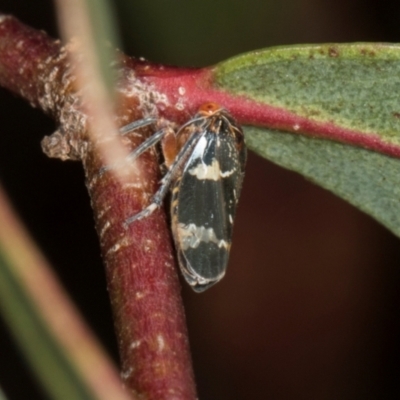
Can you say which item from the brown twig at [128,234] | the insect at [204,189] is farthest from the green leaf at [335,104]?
the brown twig at [128,234]

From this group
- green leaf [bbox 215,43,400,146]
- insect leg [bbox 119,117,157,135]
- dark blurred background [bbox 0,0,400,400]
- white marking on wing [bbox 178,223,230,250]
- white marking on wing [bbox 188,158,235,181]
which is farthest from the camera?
dark blurred background [bbox 0,0,400,400]

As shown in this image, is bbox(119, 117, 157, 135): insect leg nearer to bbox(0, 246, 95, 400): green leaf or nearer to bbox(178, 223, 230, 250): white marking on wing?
bbox(178, 223, 230, 250): white marking on wing

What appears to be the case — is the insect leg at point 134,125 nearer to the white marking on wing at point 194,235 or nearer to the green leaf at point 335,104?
the green leaf at point 335,104

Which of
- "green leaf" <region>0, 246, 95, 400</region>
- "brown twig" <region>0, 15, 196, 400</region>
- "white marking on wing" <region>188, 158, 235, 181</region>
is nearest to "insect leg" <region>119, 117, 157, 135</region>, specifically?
"brown twig" <region>0, 15, 196, 400</region>

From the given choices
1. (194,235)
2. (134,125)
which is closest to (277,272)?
(194,235)

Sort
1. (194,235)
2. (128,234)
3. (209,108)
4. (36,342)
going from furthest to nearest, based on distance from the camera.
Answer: (194,235) → (209,108) → (128,234) → (36,342)

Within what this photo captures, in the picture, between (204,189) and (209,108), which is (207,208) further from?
(209,108)

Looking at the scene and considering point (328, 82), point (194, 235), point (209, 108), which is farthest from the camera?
point (194, 235)
